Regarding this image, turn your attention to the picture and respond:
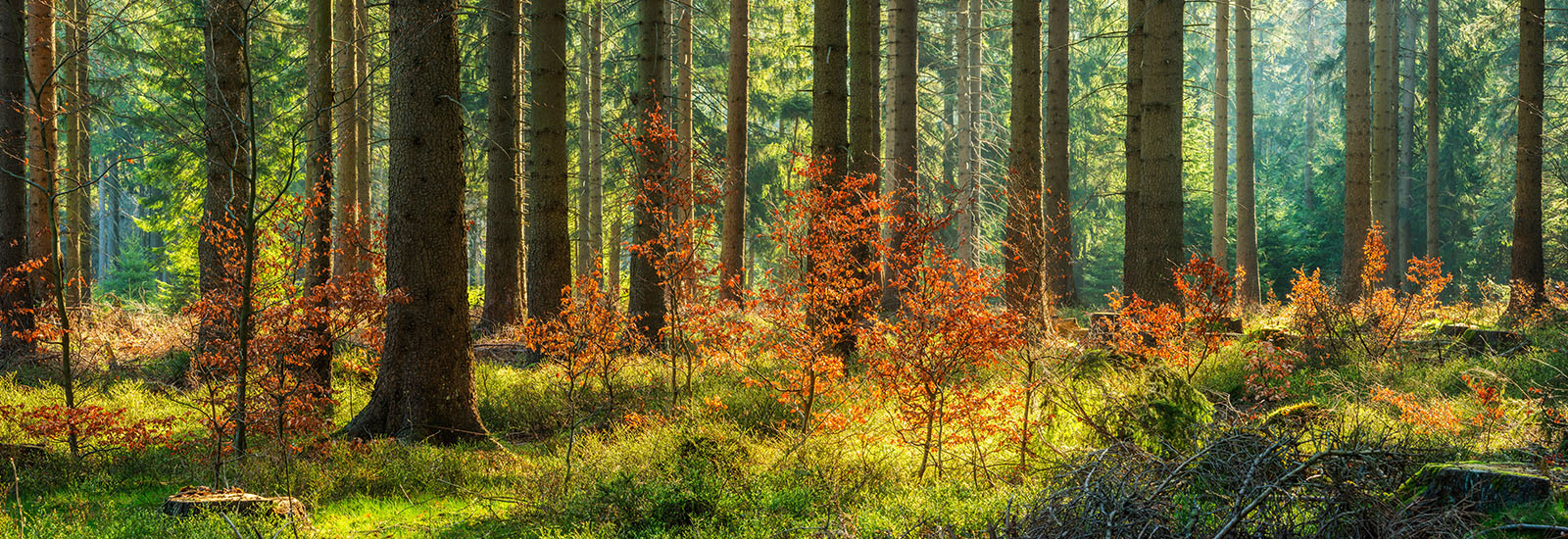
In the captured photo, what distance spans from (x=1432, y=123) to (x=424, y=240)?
2164cm

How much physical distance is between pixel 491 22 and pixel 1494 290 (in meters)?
18.8

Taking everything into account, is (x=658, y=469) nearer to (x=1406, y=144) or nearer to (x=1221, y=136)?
(x=1221, y=136)

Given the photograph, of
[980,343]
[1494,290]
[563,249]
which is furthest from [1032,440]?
[1494,290]

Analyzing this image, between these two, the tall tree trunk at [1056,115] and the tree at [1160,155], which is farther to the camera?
the tall tree trunk at [1056,115]

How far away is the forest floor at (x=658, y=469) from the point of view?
15.6 ft

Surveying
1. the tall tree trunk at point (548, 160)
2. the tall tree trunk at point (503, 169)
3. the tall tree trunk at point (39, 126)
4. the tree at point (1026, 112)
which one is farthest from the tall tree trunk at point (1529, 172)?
the tall tree trunk at point (39, 126)

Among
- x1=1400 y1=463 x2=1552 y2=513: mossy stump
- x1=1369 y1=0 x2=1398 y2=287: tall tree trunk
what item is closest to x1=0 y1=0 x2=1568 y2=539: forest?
x1=1400 y1=463 x2=1552 y2=513: mossy stump

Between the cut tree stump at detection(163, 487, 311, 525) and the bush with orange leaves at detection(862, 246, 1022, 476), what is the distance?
3.42m

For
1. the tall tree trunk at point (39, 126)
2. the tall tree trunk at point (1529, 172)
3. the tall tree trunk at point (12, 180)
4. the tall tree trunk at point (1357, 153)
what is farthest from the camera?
the tall tree trunk at point (1357, 153)

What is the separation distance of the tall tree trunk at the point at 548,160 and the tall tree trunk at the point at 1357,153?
11920mm

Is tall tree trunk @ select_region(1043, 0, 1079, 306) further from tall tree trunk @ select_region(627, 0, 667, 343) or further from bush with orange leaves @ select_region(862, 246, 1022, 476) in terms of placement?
bush with orange leaves @ select_region(862, 246, 1022, 476)

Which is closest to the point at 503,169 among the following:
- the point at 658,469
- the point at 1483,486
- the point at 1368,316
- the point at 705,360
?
the point at 705,360

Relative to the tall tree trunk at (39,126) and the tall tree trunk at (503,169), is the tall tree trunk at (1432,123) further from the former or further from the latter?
the tall tree trunk at (39,126)

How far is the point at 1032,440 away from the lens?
623 cm
